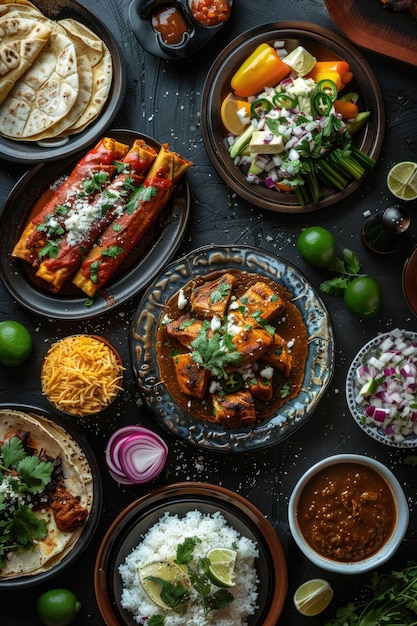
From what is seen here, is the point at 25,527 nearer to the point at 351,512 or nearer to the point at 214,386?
the point at 214,386

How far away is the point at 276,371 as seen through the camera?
15.7 ft

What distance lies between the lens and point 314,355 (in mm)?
4746

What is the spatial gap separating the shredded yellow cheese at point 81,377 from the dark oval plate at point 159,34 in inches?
76.2

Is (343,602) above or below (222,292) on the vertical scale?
below

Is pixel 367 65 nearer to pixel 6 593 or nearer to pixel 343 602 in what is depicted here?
pixel 343 602

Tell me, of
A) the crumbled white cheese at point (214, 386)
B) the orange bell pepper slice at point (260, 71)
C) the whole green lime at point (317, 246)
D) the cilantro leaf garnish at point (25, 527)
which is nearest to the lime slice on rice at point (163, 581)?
the cilantro leaf garnish at point (25, 527)

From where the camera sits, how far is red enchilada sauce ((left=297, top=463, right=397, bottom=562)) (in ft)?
15.3

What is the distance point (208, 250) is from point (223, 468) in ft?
4.71

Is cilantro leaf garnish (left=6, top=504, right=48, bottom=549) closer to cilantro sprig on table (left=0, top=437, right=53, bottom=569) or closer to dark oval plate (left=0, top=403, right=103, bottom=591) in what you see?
cilantro sprig on table (left=0, top=437, right=53, bottom=569)

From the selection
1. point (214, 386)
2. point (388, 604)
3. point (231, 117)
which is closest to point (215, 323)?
point (214, 386)

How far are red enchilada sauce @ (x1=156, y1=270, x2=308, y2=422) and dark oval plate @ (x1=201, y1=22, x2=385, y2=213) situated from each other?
1.81ft

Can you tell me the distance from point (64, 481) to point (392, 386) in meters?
2.17

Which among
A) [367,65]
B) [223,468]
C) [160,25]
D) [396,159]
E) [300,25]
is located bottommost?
[223,468]

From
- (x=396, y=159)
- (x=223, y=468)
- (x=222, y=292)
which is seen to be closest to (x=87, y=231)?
(x=222, y=292)
